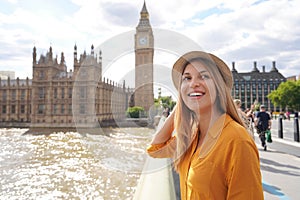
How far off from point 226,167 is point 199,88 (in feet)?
1.10

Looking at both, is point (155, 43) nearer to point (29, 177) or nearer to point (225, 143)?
point (225, 143)

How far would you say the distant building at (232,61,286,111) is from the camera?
2240 inches

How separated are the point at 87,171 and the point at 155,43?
10326 millimetres

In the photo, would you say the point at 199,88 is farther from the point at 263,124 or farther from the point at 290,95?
the point at 290,95

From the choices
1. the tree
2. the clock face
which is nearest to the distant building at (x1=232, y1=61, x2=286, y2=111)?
the tree

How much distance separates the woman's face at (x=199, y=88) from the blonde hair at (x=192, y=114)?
0.8 inches

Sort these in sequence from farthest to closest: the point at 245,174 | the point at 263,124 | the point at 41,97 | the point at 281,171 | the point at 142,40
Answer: the point at 41,97 → the point at 263,124 → the point at 281,171 → the point at 142,40 → the point at 245,174

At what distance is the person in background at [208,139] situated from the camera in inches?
30.7

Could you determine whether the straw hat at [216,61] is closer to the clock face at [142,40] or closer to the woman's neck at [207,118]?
the woman's neck at [207,118]

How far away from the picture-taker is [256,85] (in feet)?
189

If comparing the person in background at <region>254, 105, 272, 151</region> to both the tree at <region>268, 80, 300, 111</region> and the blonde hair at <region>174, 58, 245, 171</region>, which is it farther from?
the tree at <region>268, 80, 300, 111</region>

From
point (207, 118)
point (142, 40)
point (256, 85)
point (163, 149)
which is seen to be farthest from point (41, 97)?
point (256, 85)

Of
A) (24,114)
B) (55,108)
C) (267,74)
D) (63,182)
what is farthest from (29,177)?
(267,74)

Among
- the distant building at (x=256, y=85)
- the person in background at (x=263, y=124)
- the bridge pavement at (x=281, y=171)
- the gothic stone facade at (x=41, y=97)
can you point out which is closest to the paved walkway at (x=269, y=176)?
the bridge pavement at (x=281, y=171)
